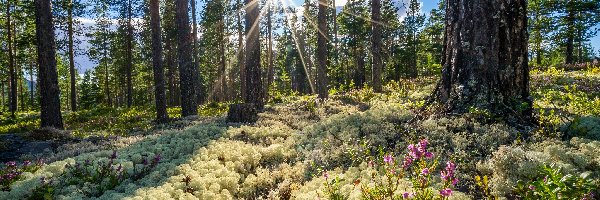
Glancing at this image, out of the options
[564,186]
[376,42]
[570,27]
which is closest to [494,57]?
[564,186]

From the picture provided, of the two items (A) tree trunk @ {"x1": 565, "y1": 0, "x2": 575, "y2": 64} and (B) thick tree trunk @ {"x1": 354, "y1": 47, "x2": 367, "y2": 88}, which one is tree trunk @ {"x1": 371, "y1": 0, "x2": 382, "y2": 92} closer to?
(B) thick tree trunk @ {"x1": 354, "y1": 47, "x2": 367, "y2": 88}

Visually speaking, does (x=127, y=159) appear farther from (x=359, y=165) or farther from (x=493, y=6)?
(x=493, y=6)

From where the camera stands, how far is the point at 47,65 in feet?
40.2

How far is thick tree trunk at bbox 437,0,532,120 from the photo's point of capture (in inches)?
222

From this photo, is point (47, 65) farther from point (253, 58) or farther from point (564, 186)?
point (564, 186)

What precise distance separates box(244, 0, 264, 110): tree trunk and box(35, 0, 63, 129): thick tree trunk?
6.52 meters

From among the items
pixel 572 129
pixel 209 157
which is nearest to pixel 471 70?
pixel 572 129

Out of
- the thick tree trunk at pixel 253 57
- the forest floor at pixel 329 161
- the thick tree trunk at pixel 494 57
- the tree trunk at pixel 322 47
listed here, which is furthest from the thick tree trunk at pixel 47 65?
the thick tree trunk at pixel 494 57

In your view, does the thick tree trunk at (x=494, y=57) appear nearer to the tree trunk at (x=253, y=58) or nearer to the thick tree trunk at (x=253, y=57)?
the thick tree trunk at (x=253, y=57)

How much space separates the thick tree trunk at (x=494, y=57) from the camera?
18.5 ft

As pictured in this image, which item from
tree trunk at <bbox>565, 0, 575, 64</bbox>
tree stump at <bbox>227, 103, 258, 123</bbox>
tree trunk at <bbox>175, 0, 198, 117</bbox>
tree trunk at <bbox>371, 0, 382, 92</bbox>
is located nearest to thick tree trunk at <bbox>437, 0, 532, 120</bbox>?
tree stump at <bbox>227, 103, 258, 123</bbox>

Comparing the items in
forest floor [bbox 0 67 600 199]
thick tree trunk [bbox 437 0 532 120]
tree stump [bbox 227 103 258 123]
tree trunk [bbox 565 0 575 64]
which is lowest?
forest floor [bbox 0 67 600 199]

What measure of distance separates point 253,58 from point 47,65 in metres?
6.89

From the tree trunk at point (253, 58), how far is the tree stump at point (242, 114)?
289 cm
